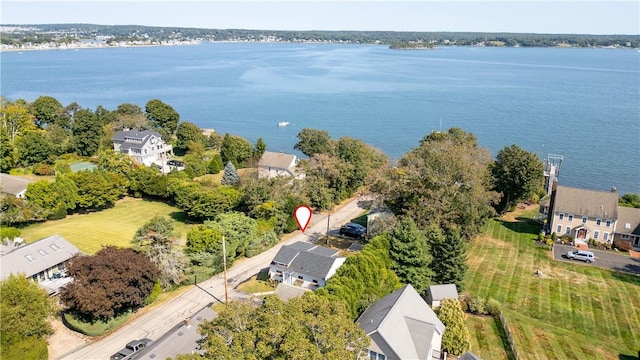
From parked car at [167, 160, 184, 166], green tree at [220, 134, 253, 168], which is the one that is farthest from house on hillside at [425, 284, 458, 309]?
parked car at [167, 160, 184, 166]

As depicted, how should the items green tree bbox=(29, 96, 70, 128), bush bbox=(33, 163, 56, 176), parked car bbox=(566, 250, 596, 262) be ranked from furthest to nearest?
green tree bbox=(29, 96, 70, 128)
bush bbox=(33, 163, 56, 176)
parked car bbox=(566, 250, 596, 262)

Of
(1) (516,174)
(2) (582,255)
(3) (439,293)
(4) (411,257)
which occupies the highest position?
(1) (516,174)

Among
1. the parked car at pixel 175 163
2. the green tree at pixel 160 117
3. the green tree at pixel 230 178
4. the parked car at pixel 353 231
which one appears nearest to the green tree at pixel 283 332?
the parked car at pixel 353 231

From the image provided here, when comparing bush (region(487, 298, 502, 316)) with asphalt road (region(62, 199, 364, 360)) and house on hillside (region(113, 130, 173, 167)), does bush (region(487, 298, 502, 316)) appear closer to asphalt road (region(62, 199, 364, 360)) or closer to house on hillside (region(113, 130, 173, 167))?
asphalt road (region(62, 199, 364, 360))

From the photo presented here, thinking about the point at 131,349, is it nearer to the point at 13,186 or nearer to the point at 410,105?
the point at 13,186

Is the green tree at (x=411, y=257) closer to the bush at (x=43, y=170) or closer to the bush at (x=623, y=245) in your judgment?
the bush at (x=623, y=245)

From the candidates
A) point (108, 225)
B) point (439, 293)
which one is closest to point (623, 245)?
point (439, 293)

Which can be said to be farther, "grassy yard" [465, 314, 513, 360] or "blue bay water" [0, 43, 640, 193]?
"blue bay water" [0, 43, 640, 193]
